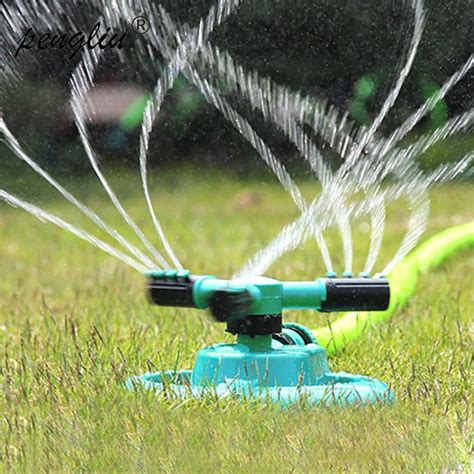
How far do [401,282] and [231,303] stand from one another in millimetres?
1469

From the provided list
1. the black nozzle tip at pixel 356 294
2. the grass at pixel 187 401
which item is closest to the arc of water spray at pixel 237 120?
the grass at pixel 187 401

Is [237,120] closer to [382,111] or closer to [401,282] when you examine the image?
[382,111]

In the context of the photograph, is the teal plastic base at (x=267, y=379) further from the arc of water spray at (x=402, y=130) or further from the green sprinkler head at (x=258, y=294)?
the arc of water spray at (x=402, y=130)

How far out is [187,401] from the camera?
198cm

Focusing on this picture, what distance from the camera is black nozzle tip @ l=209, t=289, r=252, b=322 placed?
204cm

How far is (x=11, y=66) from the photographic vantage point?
3922mm

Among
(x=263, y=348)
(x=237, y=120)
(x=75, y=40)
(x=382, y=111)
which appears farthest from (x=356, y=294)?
(x=237, y=120)

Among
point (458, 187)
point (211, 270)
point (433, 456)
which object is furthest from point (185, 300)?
point (458, 187)

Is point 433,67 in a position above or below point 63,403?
above

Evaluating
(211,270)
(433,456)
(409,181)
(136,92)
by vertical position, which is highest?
(136,92)

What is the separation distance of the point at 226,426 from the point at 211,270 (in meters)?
2.12

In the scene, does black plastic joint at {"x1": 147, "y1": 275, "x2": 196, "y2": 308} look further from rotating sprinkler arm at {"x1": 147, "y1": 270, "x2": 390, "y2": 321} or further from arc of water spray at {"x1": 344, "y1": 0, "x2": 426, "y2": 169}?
arc of water spray at {"x1": 344, "y1": 0, "x2": 426, "y2": 169}

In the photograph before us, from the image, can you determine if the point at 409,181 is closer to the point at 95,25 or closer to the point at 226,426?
the point at 95,25

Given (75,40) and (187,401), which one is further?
(75,40)
